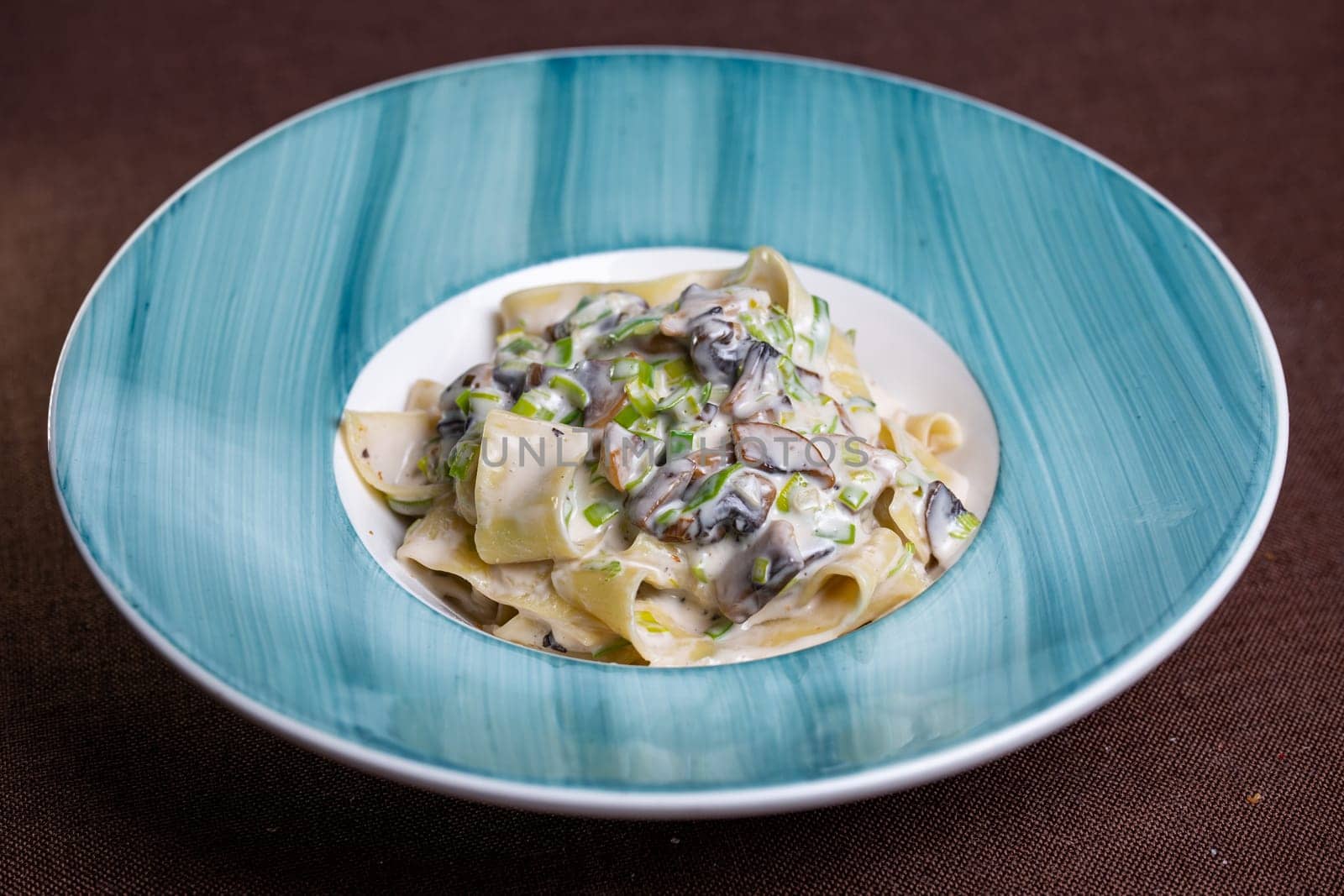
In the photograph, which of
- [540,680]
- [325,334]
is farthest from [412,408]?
[540,680]

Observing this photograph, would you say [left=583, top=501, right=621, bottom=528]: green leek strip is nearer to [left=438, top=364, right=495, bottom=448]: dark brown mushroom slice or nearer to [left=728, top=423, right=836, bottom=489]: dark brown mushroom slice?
[left=728, top=423, right=836, bottom=489]: dark brown mushroom slice

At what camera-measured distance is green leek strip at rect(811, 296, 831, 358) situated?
425 centimetres

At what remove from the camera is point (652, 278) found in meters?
4.79

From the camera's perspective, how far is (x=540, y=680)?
3039mm

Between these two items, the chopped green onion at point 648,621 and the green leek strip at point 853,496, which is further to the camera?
the green leek strip at point 853,496

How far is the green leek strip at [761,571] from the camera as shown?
11.5 feet

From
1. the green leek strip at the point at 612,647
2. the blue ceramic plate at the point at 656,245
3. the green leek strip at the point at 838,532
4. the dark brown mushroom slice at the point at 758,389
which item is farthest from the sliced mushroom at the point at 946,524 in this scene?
the green leek strip at the point at 612,647

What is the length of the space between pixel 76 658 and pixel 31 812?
24.6 inches

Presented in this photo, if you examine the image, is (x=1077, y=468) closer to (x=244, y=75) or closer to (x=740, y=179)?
(x=740, y=179)

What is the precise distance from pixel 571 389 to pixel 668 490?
54 centimetres

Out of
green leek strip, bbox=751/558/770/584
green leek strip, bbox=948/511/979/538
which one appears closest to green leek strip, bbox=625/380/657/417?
green leek strip, bbox=751/558/770/584

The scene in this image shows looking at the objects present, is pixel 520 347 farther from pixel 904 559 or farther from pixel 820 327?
pixel 904 559

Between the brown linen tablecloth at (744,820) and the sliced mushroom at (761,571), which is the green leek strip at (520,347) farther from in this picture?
the brown linen tablecloth at (744,820)

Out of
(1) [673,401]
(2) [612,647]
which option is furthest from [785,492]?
(2) [612,647]
